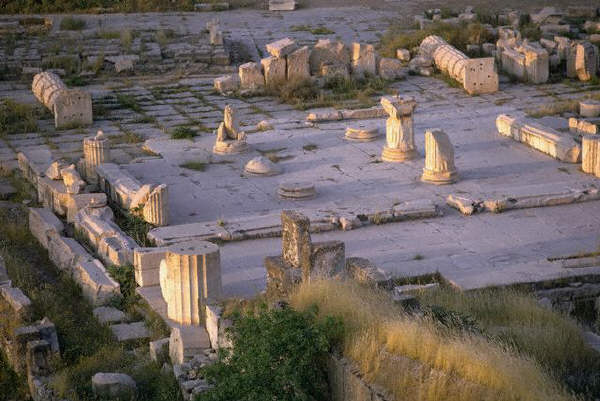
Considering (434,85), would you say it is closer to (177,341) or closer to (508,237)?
(508,237)

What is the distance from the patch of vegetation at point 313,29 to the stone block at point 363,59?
5971 millimetres

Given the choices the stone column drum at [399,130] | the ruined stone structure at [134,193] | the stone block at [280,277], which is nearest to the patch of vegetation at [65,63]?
the ruined stone structure at [134,193]

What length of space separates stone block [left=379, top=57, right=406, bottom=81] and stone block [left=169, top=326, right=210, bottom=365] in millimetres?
14634

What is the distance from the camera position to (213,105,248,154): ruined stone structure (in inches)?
778

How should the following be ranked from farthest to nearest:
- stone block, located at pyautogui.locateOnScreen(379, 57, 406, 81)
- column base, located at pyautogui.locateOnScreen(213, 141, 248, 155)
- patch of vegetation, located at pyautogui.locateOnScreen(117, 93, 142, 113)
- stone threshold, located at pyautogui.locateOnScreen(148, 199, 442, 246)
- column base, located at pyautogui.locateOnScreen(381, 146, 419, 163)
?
stone block, located at pyautogui.locateOnScreen(379, 57, 406, 81), patch of vegetation, located at pyautogui.locateOnScreen(117, 93, 142, 113), column base, located at pyautogui.locateOnScreen(213, 141, 248, 155), column base, located at pyautogui.locateOnScreen(381, 146, 419, 163), stone threshold, located at pyautogui.locateOnScreen(148, 199, 442, 246)

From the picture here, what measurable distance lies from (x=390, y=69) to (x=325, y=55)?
4.92 ft

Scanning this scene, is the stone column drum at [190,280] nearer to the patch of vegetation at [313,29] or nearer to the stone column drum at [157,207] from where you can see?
the stone column drum at [157,207]

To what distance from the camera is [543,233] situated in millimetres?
15391

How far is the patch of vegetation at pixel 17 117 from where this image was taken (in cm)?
2211

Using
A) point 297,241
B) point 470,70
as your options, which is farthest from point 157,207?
point 470,70

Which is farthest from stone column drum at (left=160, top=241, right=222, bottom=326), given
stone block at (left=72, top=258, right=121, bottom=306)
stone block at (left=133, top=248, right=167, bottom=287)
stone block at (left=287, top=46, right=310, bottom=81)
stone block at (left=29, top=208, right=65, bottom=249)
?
stone block at (left=287, top=46, right=310, bottom=81)

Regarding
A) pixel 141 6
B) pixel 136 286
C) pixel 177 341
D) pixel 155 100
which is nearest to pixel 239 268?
pixel 136 286

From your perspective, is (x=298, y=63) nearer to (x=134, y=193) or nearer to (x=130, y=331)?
(x=134, y=193)

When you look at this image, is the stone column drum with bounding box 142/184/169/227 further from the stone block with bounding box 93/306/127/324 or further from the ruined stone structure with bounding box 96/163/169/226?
the stone block with bounding box 93/306/127/324
